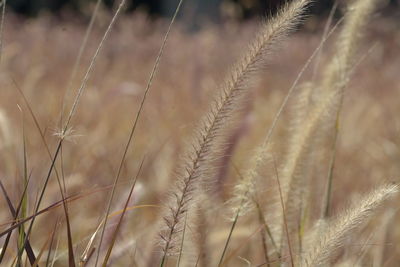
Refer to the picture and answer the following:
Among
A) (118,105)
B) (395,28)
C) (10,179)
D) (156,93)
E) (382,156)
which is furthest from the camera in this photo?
(395,28)

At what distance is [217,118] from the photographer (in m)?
0.71

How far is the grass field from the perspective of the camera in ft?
2.60

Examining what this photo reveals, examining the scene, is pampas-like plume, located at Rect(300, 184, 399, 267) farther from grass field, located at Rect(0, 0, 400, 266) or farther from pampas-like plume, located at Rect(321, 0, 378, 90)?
pampas-like plume, located at Rect(321, 0, 378, 90)

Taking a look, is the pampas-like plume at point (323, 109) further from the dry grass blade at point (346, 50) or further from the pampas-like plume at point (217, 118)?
the pampas-like plume at point (217, 118)

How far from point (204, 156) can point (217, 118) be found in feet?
0.13

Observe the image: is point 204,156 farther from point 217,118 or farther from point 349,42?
point 349,42

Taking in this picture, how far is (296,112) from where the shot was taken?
121 centimetres

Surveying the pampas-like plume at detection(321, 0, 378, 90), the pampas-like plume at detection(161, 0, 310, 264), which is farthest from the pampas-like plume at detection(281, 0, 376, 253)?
the pampas-like plume at detection(161, 0, 310, 264)

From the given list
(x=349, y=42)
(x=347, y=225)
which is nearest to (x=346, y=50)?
(x=349, y=42)

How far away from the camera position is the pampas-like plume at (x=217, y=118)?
2.34 ft

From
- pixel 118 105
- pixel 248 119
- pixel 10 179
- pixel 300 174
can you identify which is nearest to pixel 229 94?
pixel 300 174

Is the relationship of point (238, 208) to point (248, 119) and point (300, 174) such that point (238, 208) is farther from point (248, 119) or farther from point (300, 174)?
point (248, 119)

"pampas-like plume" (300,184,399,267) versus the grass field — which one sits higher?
"pampas-like plume" (300,184,399,267)

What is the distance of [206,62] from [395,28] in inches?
Answer: 129
